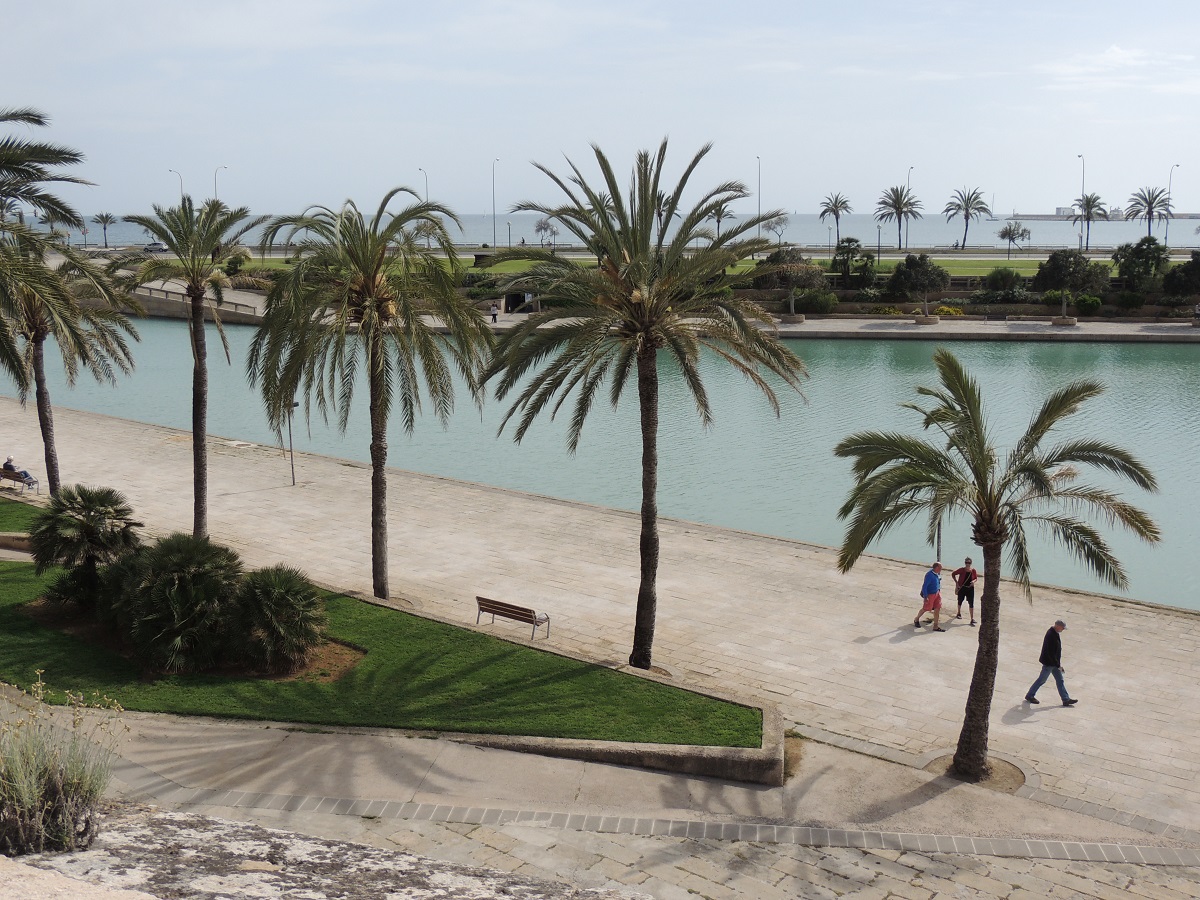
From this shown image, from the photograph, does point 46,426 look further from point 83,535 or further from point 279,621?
point 279,621

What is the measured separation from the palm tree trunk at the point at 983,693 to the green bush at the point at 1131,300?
185 ft

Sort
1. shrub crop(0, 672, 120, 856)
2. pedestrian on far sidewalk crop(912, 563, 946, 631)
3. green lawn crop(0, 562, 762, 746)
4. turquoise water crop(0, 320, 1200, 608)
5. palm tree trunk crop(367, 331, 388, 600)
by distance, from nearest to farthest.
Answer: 1. shrub crop(0, 672, 120, 856)
2. green lawn crop(0, 562, 762, 746)
3. pedestrian on far sidewalk crop(912, 563, 946, 631)
4. palm tree trunk crop(367, 331, 388, 600)
5. turquoise water crop(0, 320, 1200, 608)

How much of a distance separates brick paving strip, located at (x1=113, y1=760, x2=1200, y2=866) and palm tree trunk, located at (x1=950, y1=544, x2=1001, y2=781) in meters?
1.47

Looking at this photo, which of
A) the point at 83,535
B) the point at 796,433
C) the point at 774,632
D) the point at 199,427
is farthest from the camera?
the point at 796,433

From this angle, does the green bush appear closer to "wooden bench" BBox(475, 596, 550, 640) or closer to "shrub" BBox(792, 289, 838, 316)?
"shrub" BBox(792, 289, 838, 316)

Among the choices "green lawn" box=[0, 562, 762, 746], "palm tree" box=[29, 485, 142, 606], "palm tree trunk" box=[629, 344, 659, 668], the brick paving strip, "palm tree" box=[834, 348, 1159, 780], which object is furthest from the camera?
"palm tree" box=[29, 485, 142, 606]

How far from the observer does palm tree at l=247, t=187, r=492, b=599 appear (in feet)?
53.2

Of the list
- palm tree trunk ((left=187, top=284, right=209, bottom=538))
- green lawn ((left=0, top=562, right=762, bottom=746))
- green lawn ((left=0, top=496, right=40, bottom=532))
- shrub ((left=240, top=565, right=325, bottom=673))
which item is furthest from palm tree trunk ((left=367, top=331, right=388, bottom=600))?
green lawn ((left=0, top=496, right=40, bottom=532))

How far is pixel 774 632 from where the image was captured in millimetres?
16781

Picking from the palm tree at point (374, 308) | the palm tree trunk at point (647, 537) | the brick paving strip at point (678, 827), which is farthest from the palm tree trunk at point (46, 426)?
the palm tree trunk at point (647, 537)

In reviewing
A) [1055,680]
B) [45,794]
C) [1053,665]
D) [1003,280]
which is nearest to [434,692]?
[45,794]

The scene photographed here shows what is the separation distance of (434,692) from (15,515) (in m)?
12.9

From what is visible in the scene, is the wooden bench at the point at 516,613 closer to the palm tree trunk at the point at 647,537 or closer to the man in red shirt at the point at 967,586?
the palm tree trunk at the point at 647,537

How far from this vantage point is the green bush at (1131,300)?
61344 millimetres
